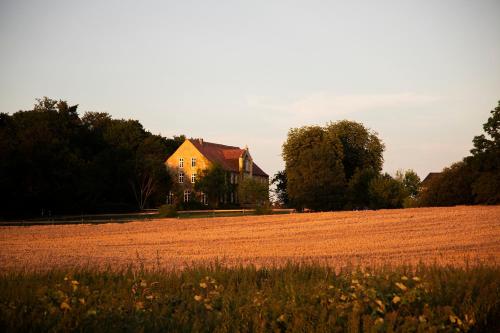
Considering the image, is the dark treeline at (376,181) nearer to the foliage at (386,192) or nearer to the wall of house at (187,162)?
the foliage at (386,192)

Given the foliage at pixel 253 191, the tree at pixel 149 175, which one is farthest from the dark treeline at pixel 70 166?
the foliage at pixel 253 191

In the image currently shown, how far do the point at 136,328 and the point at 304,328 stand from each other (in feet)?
8.50

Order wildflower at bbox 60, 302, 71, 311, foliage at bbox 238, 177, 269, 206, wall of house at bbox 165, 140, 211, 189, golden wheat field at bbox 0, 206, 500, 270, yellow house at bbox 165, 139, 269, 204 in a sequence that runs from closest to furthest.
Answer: wildflower at bbox 60, 302, 71, 311 < golden wheat field at bbox 0, 206, 500, 270 < foliage at bbox 238, 177, 269, 206 < yellow house at bbox 165, 139, 269, 204 < wall of house at bbox 165, 140, 211, 189

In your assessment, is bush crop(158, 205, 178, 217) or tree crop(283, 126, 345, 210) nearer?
bush crop(158, 205, 178, 217)

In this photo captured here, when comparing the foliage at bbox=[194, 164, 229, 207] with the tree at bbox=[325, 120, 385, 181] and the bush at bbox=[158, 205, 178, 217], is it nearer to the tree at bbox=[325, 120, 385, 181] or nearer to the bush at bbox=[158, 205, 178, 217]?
the tree at bbox=[325, 120, 385, 181]

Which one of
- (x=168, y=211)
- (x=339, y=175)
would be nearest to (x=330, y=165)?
(x=339, y=175)

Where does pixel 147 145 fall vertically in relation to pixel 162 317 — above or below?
above

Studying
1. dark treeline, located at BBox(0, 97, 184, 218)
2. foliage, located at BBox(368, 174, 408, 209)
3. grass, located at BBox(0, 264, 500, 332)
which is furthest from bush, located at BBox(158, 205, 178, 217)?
grass, located at BBox(0, 264, 500, 332)

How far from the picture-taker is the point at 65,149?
73688mm

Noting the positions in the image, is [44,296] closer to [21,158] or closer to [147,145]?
[21,158]

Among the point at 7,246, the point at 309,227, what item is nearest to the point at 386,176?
the point at 309,227

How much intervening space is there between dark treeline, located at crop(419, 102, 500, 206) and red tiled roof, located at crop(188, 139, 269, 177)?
169 feet

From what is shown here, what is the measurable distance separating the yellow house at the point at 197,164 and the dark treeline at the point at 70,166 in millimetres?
6776

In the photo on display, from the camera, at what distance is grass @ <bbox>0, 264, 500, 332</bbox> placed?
9.20m
